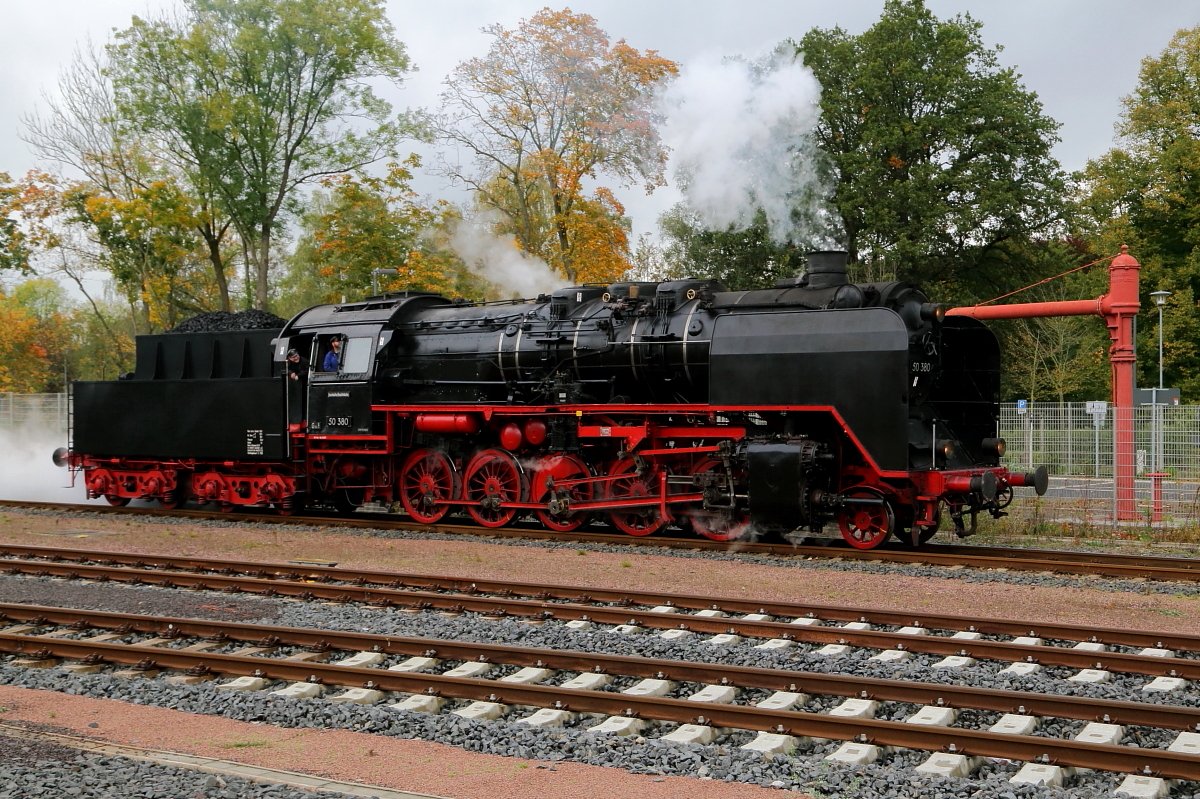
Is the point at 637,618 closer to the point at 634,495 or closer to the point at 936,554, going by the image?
the point at 936,554

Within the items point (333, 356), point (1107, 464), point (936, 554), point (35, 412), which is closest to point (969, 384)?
point (936, 554)

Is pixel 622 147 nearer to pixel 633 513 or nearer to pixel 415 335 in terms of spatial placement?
pixel 415 335

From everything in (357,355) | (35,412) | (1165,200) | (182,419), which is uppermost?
(1165,200)

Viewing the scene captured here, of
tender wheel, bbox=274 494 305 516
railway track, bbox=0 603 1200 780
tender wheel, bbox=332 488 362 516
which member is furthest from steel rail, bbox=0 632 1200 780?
tender wheel, bbox=332 488 362 516

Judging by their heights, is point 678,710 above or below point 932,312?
below

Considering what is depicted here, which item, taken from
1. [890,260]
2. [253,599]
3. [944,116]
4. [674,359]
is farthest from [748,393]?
[944,116]

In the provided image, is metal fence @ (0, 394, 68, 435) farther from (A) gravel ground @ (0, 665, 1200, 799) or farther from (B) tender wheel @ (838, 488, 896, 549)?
(A) gravel ground @ (0, 665, 1200, 799)

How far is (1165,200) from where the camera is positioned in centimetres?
3603

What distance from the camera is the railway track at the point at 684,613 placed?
7773mm

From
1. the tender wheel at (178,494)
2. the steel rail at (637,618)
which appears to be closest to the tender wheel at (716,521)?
the steel rail at (637,618)

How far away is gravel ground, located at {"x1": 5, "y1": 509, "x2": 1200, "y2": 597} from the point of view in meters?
10.8

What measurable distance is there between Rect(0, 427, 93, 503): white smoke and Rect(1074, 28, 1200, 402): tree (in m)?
31.9

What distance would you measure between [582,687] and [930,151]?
29662 mm

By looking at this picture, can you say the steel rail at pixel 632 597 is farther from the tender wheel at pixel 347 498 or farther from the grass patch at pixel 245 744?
the tender wheel at pixel 347 498
